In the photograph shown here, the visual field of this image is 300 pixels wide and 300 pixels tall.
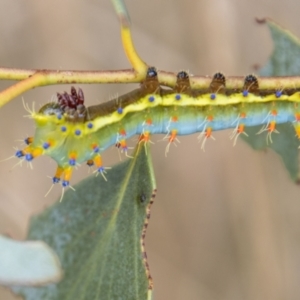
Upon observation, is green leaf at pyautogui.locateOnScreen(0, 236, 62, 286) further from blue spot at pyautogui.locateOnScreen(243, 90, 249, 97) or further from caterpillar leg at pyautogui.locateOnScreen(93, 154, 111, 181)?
blue spot at pyautogui.locateOnScreen(243, 90, 249, 97)

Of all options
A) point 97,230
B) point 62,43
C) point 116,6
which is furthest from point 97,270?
point 62,43

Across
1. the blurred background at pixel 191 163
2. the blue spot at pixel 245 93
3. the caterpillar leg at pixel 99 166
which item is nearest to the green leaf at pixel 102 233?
the caterpillar leg at pixel 99 166

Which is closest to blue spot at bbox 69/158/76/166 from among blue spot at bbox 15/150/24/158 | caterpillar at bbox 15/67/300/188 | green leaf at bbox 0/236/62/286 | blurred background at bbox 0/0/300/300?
caterpillar at bbox 15/67/300/188

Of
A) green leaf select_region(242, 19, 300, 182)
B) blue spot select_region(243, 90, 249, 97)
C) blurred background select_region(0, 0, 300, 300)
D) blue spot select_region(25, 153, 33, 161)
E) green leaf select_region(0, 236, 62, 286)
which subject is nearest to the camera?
green leaf select_region(0, 236, 62, 286)

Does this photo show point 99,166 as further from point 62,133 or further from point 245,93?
point 245,93

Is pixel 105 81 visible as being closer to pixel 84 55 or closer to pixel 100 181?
pixel 100 181

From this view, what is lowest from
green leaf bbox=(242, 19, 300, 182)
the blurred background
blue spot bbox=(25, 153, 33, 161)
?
blue spot bbox=(25, 153, 33, 161)
